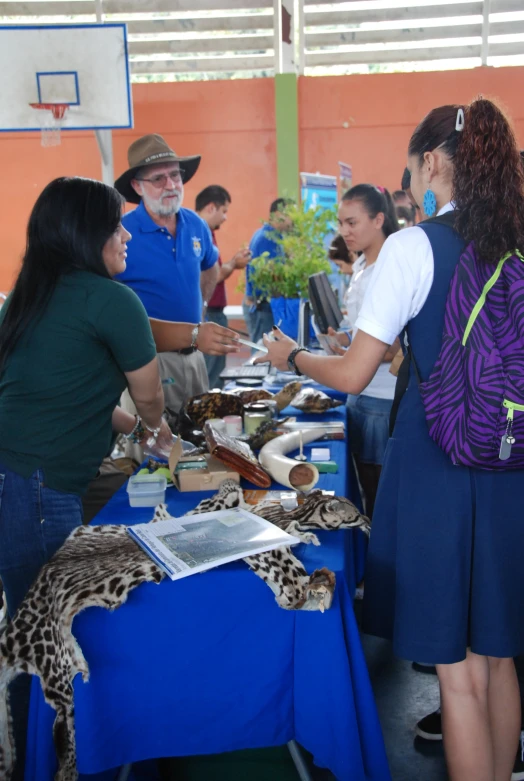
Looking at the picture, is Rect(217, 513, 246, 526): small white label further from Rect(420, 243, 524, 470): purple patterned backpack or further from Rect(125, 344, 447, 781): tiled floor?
Rect(125, 344, 447, 781): tiled floor

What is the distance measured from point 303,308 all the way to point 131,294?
190cm

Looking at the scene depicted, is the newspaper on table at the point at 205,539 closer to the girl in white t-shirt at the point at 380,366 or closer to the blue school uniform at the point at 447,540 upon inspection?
the blue school uniform at the point at 447,540

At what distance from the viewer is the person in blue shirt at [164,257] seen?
2.91 m

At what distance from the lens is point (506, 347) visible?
1.24 metres

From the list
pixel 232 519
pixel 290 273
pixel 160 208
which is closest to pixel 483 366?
pixel 232 519

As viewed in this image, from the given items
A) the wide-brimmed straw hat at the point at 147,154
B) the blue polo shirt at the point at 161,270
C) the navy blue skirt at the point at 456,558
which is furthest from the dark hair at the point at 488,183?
the wide-brimmed straw hat at the point at 147,154

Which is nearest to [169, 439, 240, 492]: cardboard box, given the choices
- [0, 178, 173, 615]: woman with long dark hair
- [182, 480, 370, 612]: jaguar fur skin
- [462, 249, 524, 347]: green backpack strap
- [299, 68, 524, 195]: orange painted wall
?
[182, 480, 370, 612]: jaguar fur skin

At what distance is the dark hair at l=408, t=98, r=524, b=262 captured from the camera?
126cm

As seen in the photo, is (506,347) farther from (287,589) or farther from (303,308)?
(303,308)

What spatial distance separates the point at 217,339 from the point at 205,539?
3.81 feet

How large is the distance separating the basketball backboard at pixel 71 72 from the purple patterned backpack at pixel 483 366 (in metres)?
3.45

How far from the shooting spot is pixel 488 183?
1280 mm

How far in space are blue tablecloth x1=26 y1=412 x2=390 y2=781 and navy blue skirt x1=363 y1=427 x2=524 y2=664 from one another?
0.50 ft

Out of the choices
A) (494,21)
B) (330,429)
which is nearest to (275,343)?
(330,429)
